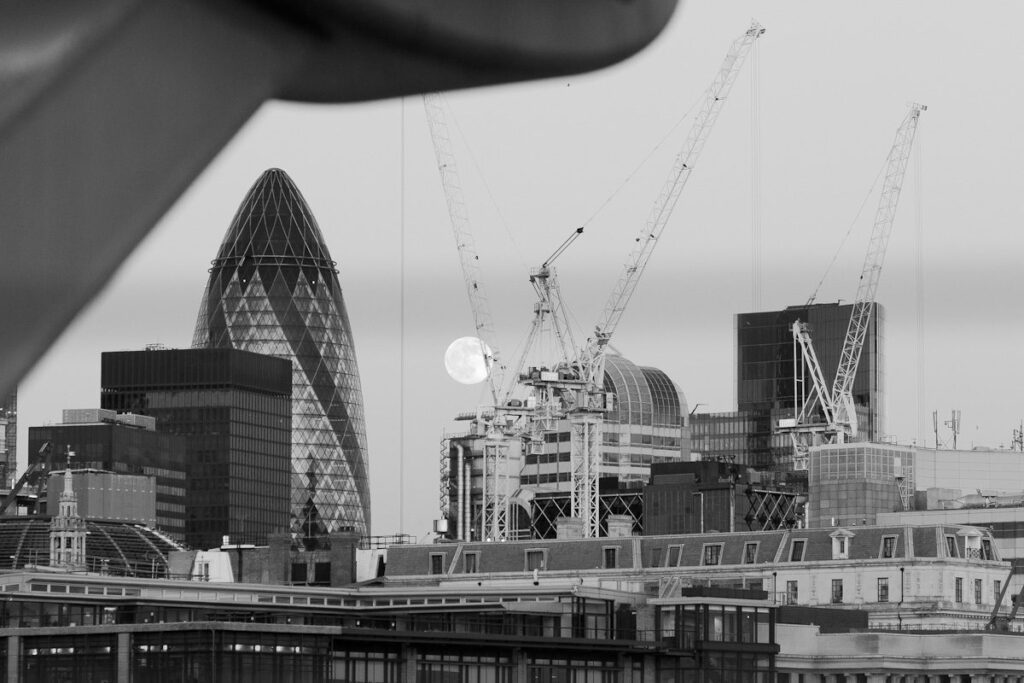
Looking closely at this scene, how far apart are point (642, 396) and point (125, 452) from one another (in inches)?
1474

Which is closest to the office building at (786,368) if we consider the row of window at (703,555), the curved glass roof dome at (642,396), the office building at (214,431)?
the curved glass roof dome at (642,396)

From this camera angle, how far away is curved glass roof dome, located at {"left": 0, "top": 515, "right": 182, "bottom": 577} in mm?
115312

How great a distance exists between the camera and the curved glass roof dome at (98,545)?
11531cm

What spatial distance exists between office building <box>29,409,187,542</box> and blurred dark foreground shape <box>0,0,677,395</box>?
16102 cm

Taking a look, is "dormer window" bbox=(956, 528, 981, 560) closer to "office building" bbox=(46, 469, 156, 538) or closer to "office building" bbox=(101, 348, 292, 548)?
"office building" bbox=(46, 469, 156, 538)

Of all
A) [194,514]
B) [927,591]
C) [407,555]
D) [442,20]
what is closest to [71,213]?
[442,20]

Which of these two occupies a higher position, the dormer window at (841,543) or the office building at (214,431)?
the office building at (214,431)

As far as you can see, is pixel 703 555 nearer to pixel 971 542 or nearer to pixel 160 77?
pixel 971 542

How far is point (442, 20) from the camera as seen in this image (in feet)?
8.48

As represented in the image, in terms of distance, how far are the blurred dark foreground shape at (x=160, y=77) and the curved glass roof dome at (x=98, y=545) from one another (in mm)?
107483

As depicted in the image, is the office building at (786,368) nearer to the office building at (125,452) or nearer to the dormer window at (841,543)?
the office building at (125,452)

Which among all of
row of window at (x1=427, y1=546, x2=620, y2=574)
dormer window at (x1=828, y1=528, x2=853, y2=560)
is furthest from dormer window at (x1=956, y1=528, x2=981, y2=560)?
row of window at (x1=427, y1=546, x2=620, y2=574)

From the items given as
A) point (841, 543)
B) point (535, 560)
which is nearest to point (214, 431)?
point (535, 560)

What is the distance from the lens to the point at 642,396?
161750 mm
